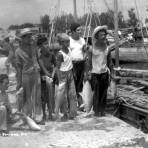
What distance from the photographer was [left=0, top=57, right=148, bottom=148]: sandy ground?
5516 mm

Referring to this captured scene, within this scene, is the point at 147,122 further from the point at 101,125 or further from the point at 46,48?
the point at 46,48

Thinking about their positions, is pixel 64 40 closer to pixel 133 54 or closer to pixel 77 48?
pixel 77 48

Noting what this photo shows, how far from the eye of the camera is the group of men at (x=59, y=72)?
250 inches

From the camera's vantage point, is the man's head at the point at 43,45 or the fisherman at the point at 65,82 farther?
the fisherman at the point at 65,82

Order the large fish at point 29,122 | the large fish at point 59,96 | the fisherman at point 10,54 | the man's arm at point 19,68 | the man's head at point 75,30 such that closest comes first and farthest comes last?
the large fish at point 29,122 → the man's arm at point 19,68 → the large fish at point 59,96 → the man's head at point 75,30 → the fisherman at point 10,54

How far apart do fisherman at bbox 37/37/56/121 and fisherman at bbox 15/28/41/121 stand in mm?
164

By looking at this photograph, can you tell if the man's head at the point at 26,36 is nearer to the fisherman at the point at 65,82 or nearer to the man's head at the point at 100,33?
the fisherman at the point at 65,82

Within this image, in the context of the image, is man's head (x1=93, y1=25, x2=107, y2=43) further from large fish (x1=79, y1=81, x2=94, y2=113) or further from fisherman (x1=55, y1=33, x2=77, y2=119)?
large fish (x1=79, y1=81, x2=94, y2=113)

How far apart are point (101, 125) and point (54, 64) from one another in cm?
141

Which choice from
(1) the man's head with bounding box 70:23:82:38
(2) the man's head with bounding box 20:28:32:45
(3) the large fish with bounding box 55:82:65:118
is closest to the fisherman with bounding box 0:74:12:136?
(2) the man's head with bounding box 20:28:32:45

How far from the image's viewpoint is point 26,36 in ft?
20.1

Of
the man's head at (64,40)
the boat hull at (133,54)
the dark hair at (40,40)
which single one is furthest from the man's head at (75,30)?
the boat hull at (133,54)

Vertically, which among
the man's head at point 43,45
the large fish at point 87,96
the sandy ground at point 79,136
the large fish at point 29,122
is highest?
the man's head at point 43,45

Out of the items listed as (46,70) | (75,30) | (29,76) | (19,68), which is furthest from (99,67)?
(19,68)
